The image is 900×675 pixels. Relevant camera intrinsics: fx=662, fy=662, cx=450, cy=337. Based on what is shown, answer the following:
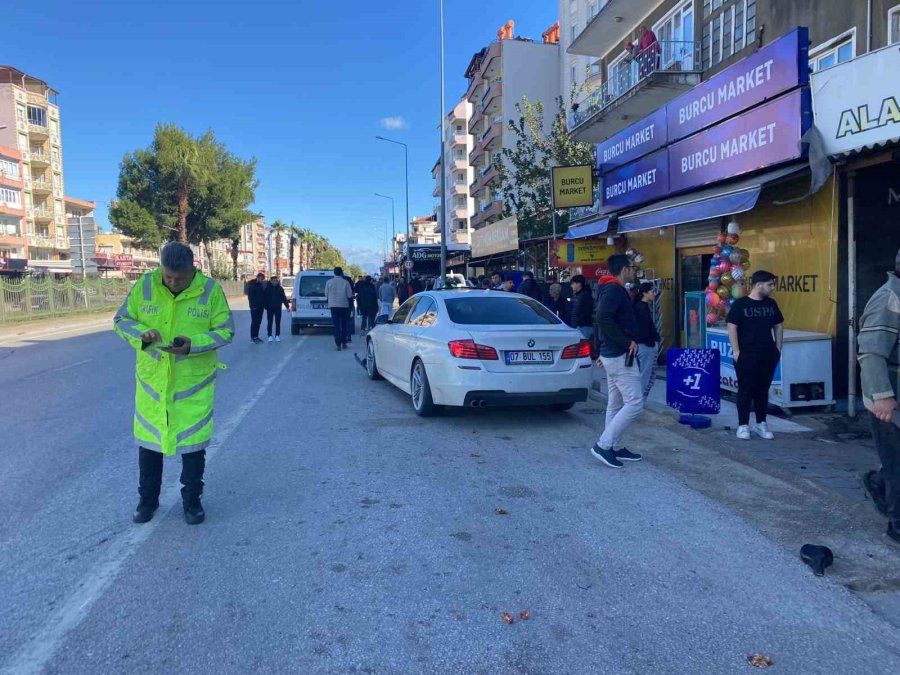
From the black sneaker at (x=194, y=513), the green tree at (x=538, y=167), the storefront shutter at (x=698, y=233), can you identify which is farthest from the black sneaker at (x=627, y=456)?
the green tree at (x=538, y=167)

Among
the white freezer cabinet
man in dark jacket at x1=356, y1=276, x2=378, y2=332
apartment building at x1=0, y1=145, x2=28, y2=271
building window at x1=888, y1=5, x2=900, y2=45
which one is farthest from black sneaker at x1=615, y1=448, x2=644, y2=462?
apartment building at x1=0, y1=145, x2=28, y2=271

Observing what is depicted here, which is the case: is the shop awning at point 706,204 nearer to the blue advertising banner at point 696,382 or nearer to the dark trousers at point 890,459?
the blue advertising banner at point 696,382

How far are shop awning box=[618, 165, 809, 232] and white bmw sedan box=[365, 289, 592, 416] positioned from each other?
2.69 metres

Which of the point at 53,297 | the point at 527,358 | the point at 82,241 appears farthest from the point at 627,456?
the point at 82,241

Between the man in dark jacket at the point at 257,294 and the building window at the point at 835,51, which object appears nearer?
the building window at the point at 835,51

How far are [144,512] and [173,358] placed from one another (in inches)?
42.5

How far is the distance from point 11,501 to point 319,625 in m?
3.14

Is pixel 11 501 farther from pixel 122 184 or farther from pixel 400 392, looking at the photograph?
pixel 122 184

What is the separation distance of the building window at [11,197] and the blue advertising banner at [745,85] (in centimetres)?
5892

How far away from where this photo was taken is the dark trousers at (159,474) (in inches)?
169

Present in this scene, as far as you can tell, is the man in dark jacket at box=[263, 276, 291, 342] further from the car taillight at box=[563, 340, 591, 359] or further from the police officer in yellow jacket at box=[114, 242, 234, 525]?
the police officer in yellow jacket at box=[114, 242, 234, 525]

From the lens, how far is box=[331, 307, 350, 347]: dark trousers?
49.9 ft

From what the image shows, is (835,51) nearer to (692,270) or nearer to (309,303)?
(692,270)

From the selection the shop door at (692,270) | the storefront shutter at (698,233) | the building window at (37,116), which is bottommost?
the shop door at (692,270)
